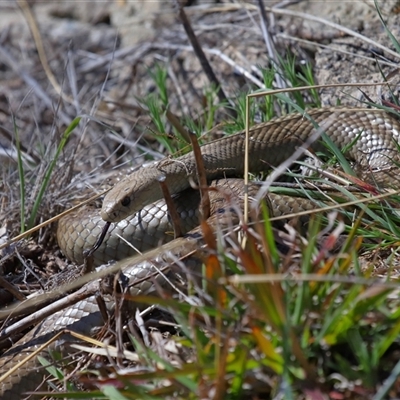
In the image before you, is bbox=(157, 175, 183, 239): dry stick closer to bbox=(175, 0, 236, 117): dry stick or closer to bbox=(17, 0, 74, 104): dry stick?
bbox=(175, 0, 236, 117): dry stick

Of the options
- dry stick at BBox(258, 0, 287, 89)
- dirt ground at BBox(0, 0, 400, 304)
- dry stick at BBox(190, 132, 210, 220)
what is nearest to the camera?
dry stick at BBox(190, 132, 210, 220)

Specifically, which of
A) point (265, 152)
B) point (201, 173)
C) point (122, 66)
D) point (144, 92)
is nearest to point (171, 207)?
point (201, 173)

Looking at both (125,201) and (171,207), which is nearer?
(171,207)

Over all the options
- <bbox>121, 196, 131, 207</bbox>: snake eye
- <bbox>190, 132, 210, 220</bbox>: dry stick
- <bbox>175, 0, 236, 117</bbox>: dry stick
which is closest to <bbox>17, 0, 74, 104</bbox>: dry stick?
<bbox>175, 0, 236, 117</bbox>: dry stick

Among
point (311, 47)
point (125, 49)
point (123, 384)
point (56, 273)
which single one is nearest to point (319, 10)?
point (311, 47)

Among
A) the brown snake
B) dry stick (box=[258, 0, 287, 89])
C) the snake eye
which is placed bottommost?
the brown snake

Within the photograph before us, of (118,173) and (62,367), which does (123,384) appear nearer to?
(62,367)

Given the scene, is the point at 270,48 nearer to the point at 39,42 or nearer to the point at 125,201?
the point at 125,201

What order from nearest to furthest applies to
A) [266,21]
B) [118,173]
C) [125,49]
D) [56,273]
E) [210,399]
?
[210,399] < [56,273] < [118,173] < [266,21] < [125,49]
